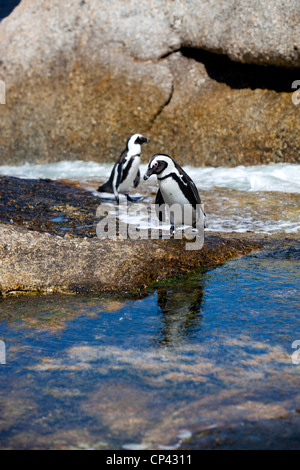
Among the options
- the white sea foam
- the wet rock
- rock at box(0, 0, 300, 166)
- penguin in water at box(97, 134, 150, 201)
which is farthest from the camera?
rock at box(0, 0, 300, 166)

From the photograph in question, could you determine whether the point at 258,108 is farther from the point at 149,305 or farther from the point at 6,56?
the point at 149,305

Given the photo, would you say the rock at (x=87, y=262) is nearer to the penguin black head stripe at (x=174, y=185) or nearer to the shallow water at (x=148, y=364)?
the shallow water at (x=148, y=364)

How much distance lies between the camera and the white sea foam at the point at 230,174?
8.83 m

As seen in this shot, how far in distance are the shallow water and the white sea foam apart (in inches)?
179

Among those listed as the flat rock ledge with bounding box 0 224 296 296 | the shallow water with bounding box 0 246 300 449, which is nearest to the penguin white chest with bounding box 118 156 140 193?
the flat rock ledge with bounding box 0 224 296 296

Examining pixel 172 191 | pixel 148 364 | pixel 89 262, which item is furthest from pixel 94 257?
pixel 148 364

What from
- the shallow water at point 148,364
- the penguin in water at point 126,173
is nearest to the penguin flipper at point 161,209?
the penguin in water at point 126,173

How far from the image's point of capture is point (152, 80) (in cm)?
1184

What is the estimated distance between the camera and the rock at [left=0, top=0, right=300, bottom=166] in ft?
34.1

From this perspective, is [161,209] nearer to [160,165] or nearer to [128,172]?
[160,165]

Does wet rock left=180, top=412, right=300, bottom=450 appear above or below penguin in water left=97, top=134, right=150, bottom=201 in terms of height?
below

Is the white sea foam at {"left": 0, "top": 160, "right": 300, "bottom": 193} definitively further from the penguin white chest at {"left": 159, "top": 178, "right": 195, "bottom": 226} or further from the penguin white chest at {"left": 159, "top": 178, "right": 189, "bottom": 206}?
the penguin white chest at {"left": 159, "top": 178, "right": 189, "bottom": 206}

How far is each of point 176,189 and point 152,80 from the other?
6.53 meters
